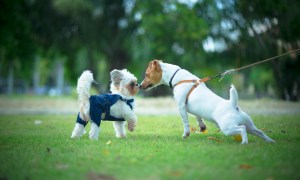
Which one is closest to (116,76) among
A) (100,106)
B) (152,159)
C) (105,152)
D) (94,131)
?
(100,106)

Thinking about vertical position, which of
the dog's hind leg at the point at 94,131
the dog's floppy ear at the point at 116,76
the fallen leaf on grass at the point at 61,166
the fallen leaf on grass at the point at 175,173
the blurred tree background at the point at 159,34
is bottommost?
the fallen leaf on grass at the point at 175,173

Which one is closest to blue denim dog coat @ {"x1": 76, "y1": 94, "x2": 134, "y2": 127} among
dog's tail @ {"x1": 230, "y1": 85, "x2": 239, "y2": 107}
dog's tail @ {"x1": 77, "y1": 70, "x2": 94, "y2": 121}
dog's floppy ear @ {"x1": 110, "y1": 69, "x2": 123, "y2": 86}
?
dog's tail @ {"x1": 77, "y1": 70, "x2": 94, "y2": 121}

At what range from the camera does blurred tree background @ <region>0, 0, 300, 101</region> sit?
2352 cm

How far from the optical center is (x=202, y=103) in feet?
25.0

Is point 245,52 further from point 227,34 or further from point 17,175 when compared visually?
point 17,175

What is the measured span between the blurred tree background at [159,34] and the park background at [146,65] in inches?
2.9

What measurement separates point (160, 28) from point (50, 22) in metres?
9.15

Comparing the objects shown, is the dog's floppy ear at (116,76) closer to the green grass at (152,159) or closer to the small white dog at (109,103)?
the small white dog at (109,103)

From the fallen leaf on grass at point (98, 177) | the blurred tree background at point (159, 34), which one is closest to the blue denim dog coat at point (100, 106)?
the fallen leaf on grass at point (98, 177)

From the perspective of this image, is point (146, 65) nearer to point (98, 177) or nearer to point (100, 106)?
point (100, 106)

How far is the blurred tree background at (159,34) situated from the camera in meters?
23.5

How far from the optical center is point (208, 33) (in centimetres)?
2681

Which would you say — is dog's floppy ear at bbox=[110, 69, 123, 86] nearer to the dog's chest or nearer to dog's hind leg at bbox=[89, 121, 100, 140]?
the dog's chest

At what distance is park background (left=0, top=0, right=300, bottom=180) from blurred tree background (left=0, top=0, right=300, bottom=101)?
0.25 feet
